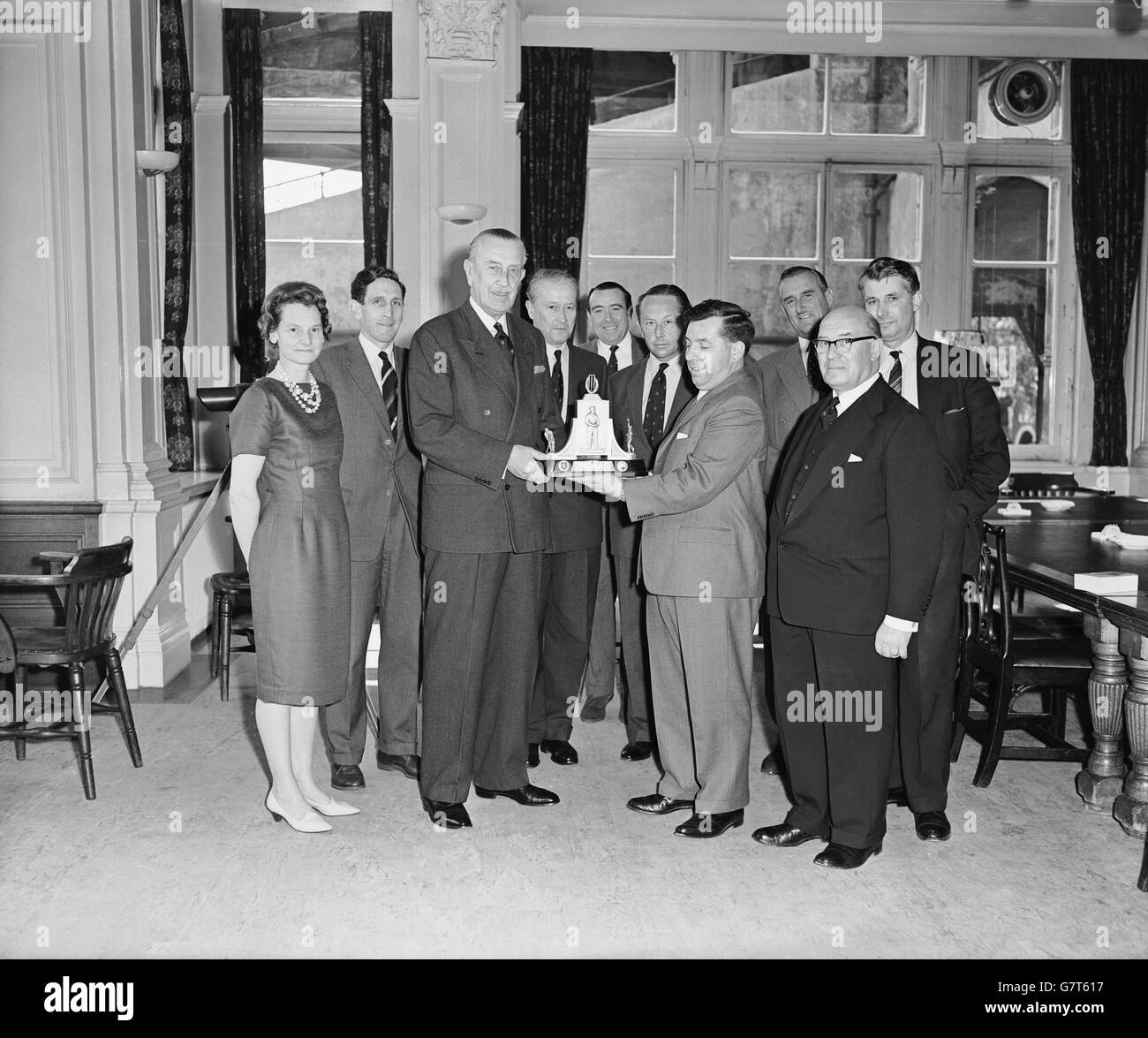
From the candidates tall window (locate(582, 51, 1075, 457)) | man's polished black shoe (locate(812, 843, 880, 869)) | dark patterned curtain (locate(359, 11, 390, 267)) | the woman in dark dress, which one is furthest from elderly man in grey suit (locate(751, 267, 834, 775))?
tall window (locate(582, 51, 1075, 457))

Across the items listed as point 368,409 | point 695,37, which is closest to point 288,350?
point 368,409

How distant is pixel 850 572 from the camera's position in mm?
3381

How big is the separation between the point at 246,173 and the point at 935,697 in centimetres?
636

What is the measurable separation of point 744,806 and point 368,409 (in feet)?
6.27

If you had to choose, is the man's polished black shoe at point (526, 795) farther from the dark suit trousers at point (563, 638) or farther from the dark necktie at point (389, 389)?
the dark necktie at point (389, 389)

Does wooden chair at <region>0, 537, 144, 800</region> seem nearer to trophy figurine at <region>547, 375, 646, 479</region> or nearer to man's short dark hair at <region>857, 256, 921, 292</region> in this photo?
trophy figurine at <region>547, 375, 646, 479</region>

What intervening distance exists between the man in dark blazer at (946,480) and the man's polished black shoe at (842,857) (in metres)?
0.37

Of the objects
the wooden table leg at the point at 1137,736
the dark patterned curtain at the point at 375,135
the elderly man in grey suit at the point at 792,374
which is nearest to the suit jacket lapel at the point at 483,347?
the elderly man in grey suit at the point at 792,374

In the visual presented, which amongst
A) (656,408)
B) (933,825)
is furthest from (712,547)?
(933,825)

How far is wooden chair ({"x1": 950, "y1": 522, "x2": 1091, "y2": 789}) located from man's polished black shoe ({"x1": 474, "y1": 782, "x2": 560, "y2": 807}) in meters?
1.63

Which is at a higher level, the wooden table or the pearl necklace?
the pearl necklace

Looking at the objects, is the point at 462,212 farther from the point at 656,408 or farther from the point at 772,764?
the point at 772,764

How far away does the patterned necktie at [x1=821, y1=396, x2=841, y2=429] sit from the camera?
3.51m

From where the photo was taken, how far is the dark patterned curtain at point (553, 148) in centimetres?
855
